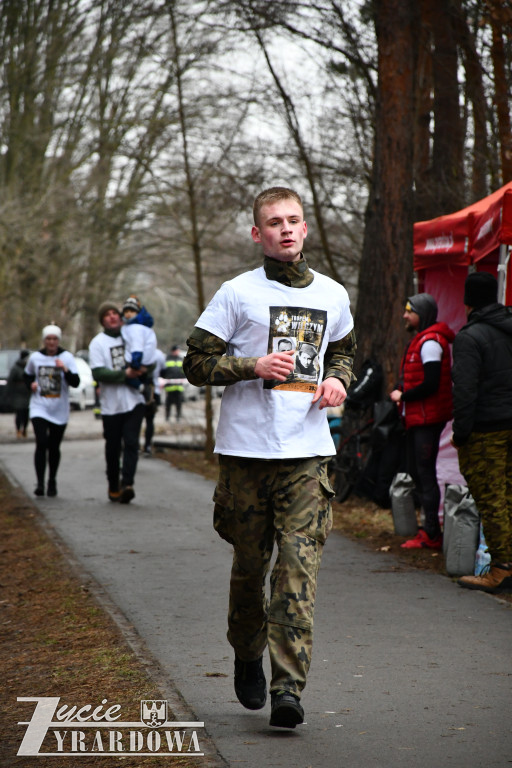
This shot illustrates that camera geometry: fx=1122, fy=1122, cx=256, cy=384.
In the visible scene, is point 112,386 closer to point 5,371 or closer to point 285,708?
point 285,708

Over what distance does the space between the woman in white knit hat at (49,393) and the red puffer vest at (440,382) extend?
15.9ft

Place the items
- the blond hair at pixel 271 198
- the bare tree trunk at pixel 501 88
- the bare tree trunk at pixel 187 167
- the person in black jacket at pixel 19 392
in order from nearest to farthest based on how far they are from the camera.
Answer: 1. the blond hair at pixel 271 198
2. the bare tree trunk at pixel 501 88
3. the bare tree trunk at pixel 187 167
4. the person in black jacket at pixel 19 392

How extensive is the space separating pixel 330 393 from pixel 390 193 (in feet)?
27.6

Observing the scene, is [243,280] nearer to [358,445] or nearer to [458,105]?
[358,445]

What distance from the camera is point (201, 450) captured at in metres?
19.5

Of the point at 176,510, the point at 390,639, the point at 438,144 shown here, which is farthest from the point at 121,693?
the point at 438,144

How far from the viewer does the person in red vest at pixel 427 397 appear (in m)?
8.41

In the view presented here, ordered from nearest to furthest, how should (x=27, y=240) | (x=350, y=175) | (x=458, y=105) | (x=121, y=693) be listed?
(x=121, y=693), (x=458, y=105), (x=350, y=175), (x=27, y=240)

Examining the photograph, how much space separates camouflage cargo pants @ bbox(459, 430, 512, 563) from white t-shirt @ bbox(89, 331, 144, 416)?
207 inches

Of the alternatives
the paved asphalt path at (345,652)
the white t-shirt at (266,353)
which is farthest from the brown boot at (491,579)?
the white t-shirt at (266,353)

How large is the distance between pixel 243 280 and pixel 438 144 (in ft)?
37.3

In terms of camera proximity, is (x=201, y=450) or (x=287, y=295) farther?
(x=201, y=450)

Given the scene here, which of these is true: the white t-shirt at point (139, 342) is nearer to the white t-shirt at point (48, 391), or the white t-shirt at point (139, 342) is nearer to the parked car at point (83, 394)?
the white t-shirt at point (48, 391)

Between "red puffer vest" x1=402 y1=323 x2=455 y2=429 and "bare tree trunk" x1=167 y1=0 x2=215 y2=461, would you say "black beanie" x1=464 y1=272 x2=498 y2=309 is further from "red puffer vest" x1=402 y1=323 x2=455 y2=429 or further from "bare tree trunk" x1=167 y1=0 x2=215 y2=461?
"bare tree trunk" x1=167 y1=0 x2=215 y2=461
